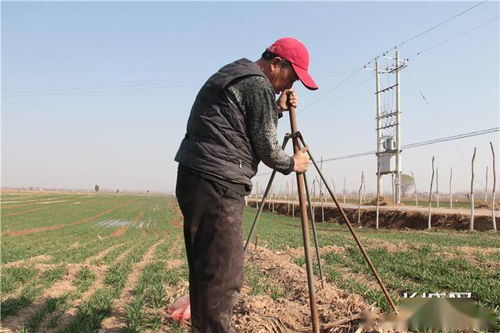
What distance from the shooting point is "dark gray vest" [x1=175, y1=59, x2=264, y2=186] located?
2756mm

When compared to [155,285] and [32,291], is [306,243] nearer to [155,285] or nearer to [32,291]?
[155,285]

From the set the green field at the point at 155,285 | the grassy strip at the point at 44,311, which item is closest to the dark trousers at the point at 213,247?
the green field at the point at 155,285

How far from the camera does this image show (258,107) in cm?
276

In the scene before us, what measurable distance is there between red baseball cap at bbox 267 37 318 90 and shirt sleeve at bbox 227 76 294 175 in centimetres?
39

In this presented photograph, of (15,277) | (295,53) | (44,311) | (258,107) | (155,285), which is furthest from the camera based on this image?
(15,277)

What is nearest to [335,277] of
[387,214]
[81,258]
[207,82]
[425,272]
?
[425,272]

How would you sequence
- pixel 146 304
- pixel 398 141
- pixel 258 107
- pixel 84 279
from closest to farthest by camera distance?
pixel 258 107, pixel 146 304, pixel 84 279, pixel 398 141

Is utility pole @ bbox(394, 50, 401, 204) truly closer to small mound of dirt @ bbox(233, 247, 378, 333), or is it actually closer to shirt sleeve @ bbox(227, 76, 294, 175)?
small mound of dirt @ bbox(233, 247, 378, 333)

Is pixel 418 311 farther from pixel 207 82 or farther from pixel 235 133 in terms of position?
pixel 207 82

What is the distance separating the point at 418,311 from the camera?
4.21m

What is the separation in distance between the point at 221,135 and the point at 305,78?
2.80 feet

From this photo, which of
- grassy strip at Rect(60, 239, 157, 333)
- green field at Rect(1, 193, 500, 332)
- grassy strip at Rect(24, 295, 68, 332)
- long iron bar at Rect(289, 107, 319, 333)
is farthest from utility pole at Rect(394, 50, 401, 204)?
long iron bar at Rect(289, 107, 319, 333)

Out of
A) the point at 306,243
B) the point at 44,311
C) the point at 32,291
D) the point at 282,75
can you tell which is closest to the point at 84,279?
the point at 32,291

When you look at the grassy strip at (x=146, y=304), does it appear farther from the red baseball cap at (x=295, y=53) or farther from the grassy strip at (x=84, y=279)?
the red baseball cap at (x=295, y=53)
